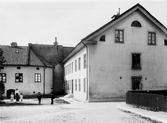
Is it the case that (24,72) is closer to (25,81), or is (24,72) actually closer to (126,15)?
(25,81)

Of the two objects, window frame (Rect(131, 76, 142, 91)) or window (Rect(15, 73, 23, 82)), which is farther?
window (Rect(15, 73, 23, 82))

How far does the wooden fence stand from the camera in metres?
13.5

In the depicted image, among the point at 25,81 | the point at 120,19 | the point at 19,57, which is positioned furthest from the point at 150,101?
the point at 19,57

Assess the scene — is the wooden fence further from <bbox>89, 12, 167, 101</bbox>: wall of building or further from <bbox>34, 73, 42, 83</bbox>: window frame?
<bbox>34, 73, 42, 83</bbox>: window frame

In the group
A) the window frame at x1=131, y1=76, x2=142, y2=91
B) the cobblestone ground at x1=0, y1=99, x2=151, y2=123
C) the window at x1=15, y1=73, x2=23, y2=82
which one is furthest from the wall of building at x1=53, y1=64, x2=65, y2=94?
the cobblestone ground at x1=0, y1=99, x2=151, y2=123

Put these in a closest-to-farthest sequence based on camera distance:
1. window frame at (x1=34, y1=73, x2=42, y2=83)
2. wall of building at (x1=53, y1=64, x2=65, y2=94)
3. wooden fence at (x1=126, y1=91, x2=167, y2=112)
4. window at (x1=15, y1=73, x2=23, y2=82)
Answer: wooden fence at (x1=126, y1=91, x2=167, y2=112)
window at (x1=15, y1=73, x2=23, y2=82)
window frame at (x1=34, y1=73, x2=42, y2=83)
wall of building at (x1=53, y1=64, x2=65, y2=94)

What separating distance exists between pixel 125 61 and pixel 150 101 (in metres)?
10.6

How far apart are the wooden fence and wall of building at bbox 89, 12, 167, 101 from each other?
6784 mm

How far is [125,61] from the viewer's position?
24781 millimetres

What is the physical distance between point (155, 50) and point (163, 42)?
1397 millimetres

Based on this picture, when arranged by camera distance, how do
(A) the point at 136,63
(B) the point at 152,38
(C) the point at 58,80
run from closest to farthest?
(A) the point at 136,63 < (B) the point at 152,38 < (C) the point at 58,80

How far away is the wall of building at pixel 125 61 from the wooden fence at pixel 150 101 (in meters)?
6.78

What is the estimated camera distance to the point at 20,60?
37.1 m

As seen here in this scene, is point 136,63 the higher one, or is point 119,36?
point 119,36
